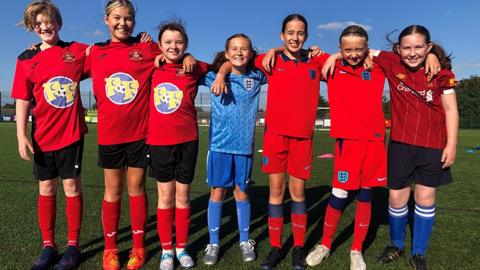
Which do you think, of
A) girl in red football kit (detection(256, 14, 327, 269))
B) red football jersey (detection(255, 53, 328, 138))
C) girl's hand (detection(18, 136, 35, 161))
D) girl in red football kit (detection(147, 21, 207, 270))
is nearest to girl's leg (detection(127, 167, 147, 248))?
girl in red football kit (detection(147, 21, 207, 270))

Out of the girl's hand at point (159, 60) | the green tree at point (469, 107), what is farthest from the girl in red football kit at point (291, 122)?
the green tree at point (469, 107)

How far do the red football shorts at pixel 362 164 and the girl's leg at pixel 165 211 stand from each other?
140cm

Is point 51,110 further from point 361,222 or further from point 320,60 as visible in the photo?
point 361,222

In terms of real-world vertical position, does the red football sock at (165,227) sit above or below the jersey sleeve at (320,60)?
below

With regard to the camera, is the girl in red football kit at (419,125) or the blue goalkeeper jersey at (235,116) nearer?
the girl in red football kit at (419,125)

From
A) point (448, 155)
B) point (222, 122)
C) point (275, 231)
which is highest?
point (222, 122)

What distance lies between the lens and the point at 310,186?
6352 millimetres

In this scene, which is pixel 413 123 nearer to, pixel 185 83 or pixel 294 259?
pixel 294 259

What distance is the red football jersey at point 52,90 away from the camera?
9.88 ft

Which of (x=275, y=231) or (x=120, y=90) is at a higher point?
(x=120, y=90)

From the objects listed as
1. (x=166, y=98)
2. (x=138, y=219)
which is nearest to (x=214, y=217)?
(x=138, y=219)

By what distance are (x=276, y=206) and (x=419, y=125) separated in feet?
4.30

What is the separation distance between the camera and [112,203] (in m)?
3.10

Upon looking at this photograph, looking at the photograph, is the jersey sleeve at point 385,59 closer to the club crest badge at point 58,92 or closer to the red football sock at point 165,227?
the red football sock at point 165,227
